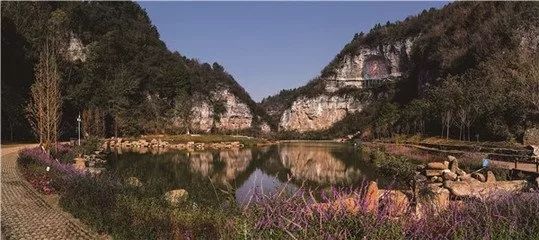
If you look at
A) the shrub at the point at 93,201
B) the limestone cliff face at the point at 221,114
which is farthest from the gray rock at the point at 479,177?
the limestone cliff face at the point at 221,114

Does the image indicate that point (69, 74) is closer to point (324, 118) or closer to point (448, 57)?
point (448, 57)

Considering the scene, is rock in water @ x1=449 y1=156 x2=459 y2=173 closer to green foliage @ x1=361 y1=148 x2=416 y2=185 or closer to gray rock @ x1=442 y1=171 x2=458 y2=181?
gray rock @ x1=442 y1=171 x2=458 y2=181

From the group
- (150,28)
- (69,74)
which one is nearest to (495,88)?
(69,74)

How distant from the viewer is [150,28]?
15512cm

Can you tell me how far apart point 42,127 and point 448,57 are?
69.9 m

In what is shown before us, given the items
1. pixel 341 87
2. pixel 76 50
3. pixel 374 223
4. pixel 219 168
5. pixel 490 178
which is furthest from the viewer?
pixel 341 87

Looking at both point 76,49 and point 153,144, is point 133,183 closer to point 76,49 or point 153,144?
point 153,144

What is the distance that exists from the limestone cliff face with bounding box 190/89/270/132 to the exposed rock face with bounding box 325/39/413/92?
119 feet

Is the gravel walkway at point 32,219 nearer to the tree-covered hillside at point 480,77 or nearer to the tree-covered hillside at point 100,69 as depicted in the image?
the tree-covered hillside at point 480,77

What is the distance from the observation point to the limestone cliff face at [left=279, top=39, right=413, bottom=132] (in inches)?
6885

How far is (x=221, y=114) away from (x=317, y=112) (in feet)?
143

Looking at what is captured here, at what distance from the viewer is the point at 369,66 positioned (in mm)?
179125

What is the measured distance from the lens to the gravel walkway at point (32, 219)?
12797 millimetres

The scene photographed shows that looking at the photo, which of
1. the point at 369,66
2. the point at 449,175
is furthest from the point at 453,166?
the point at 369,66
